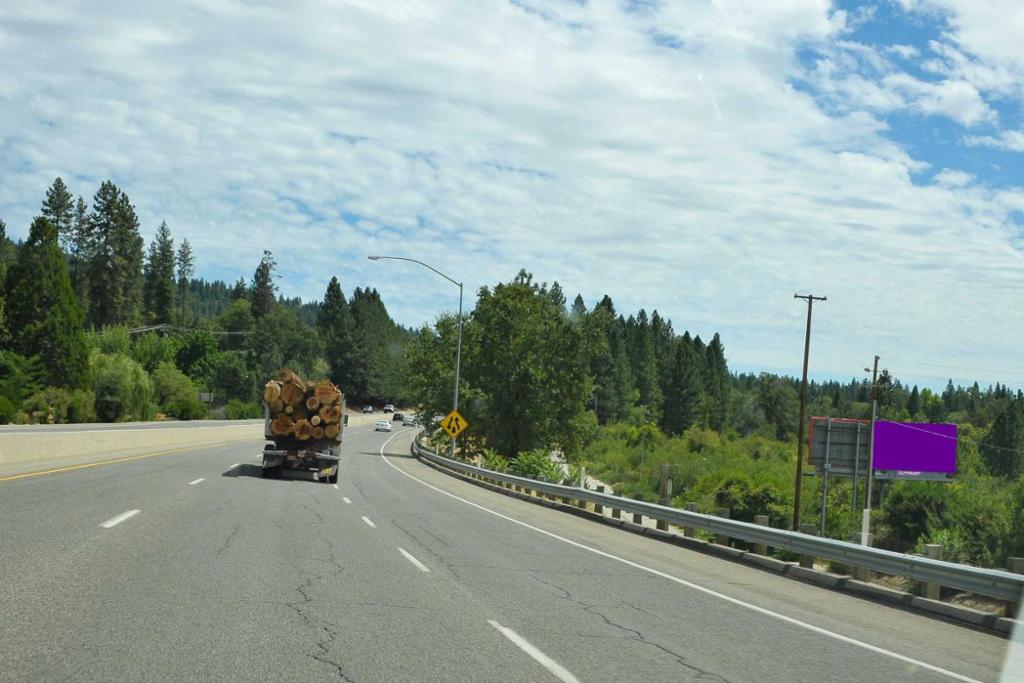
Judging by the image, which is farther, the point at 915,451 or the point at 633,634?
the point at 915,451

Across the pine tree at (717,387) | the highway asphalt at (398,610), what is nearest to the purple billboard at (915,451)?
the highway asphalt at (398,610)

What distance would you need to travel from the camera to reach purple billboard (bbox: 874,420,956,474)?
61375 millimetres

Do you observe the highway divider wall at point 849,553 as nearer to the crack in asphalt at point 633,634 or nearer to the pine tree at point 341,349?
the crack in asphalt at point 633,634

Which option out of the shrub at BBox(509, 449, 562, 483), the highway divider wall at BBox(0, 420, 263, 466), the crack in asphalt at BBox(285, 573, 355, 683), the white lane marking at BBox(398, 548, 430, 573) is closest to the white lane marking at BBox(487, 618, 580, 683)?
the crack in asphalt at BBox(285, 573, 355, 683)

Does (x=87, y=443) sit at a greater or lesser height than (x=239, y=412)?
greater

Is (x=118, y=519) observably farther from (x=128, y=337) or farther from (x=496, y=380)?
(x=128, y=337)

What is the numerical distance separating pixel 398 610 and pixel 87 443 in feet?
105

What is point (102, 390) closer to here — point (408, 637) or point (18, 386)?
point (18, 386)

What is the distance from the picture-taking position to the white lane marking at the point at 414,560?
12691mm

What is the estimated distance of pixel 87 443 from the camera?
37844mm

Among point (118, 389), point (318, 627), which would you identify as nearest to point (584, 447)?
point (118, 389)

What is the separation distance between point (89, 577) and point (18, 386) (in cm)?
7187

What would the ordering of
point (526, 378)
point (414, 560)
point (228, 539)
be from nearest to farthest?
→ point (414, 560)
point (228, 539)
point (526, 378)

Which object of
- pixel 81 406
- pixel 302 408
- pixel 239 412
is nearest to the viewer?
pixel 302 408
